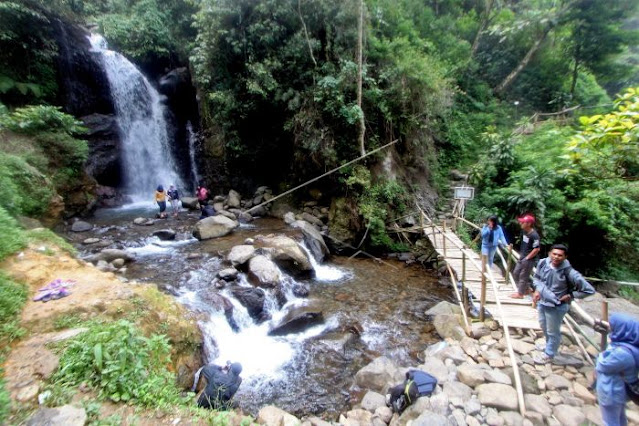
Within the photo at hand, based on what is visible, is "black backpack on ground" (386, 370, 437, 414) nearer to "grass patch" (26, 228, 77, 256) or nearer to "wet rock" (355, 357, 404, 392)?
"wet rock" (355, 357, 404, 392)

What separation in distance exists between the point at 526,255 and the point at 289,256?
5691mm

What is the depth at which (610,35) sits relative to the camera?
16.1 metres

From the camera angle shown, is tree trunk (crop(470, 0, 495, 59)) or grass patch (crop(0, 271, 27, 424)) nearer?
grass patch (crop(0, 271, 27, 424))

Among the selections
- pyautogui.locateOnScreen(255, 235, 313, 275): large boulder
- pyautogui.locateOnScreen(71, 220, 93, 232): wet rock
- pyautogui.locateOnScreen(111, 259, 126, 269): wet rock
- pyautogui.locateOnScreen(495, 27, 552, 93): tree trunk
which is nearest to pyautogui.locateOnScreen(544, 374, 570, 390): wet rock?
pyautogui.locateOnScreen(255, 235, 313, 275): large boulder

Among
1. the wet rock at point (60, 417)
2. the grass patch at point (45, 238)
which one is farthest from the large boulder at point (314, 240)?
the wet rock at point (60, 417)

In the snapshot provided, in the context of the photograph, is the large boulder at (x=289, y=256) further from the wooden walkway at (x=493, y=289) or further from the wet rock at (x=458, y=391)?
the wet rock at (x=458, y=391)

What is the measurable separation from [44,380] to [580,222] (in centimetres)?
1327

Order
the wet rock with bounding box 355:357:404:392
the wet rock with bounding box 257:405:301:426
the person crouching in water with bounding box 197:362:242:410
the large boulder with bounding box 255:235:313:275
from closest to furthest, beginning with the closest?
the wet rock with bounding box 257:405:301:426 < the person crouching in water with bounding box 197:362:242:410 < the wet rock with bounding box 355:357:404:392 < the large boulder with bounding box 255:235:313:275

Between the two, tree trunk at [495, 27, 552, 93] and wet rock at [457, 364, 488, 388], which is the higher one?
tree trunk at [495, 27, 552, 93]

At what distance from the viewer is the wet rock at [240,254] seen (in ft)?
Answer: 27.0

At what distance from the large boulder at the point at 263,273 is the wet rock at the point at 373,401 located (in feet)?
11.8

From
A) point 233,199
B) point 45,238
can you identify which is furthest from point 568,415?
point 233,199

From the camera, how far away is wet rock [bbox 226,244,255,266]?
8227 mm

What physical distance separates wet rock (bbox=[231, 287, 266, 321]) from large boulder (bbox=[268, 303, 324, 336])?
0.53 m
